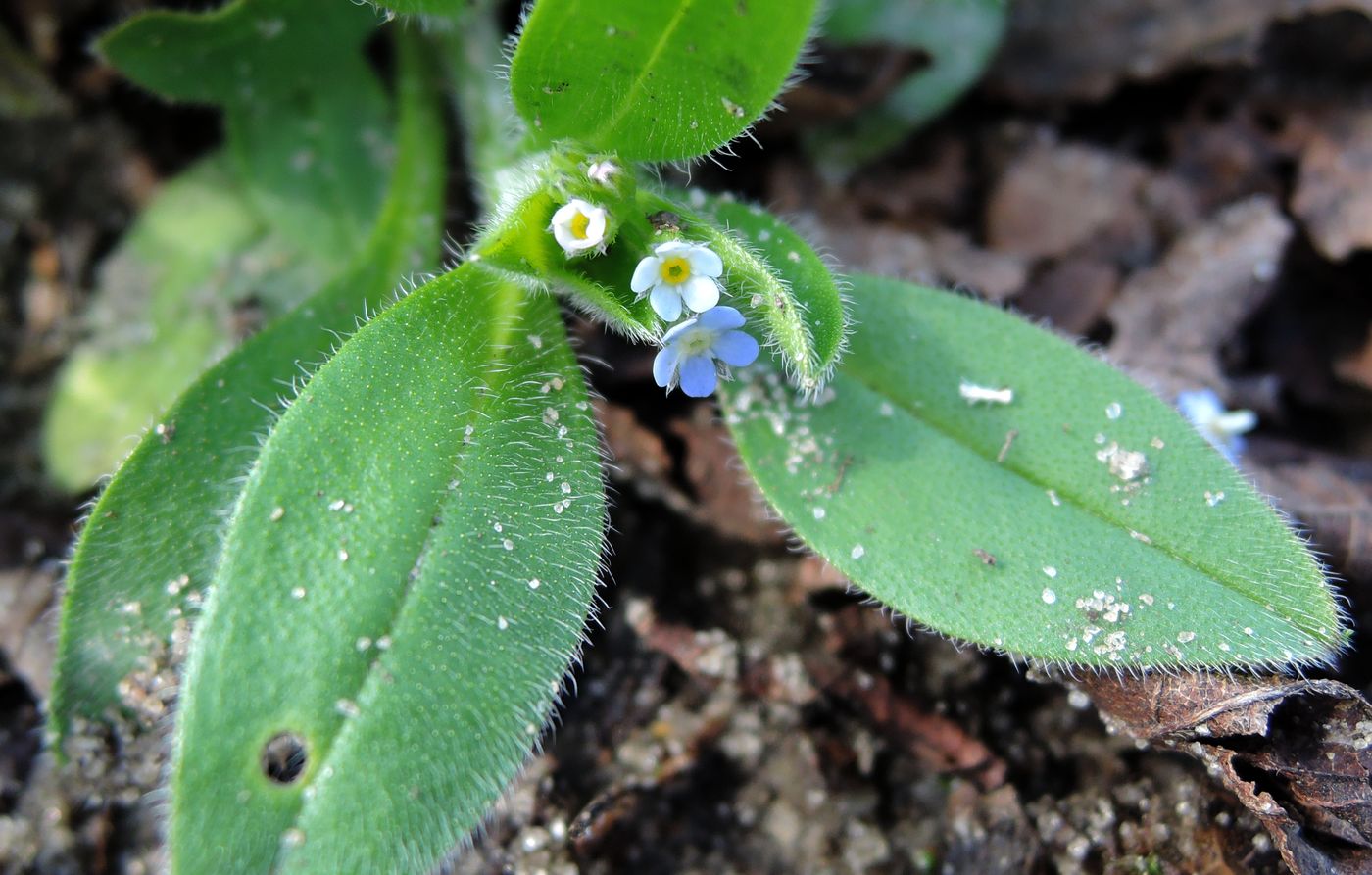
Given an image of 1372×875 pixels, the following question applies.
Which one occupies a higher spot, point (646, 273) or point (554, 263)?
point (646, 273)

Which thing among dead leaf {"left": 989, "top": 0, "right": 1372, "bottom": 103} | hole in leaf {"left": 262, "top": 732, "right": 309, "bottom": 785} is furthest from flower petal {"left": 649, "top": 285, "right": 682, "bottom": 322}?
dead leaf {"left": 989, "top": 0, "right": 1372, "bottom": 103}

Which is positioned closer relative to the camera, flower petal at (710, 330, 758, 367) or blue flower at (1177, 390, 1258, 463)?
flower petal at (710, 330, 758, 367)

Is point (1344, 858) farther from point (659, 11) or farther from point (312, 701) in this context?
point (659, 11)

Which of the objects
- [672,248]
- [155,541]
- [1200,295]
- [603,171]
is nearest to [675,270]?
[672,248]

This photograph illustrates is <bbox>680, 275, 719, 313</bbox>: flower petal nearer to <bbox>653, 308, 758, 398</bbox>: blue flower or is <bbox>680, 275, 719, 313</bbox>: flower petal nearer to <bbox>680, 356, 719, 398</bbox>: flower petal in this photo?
<bbox>653, 308, 758, 398</bbox>: blue flower

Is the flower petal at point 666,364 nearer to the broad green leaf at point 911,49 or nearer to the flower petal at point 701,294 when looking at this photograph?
the flower petal at point 701,294

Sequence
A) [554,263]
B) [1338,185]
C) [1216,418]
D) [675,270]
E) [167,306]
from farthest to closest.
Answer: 1. [1338,185]
2. [167,306]
3. [1216,418]
4. [554,263]
5. [675,270]

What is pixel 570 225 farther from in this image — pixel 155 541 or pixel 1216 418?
pixel 1216 418
